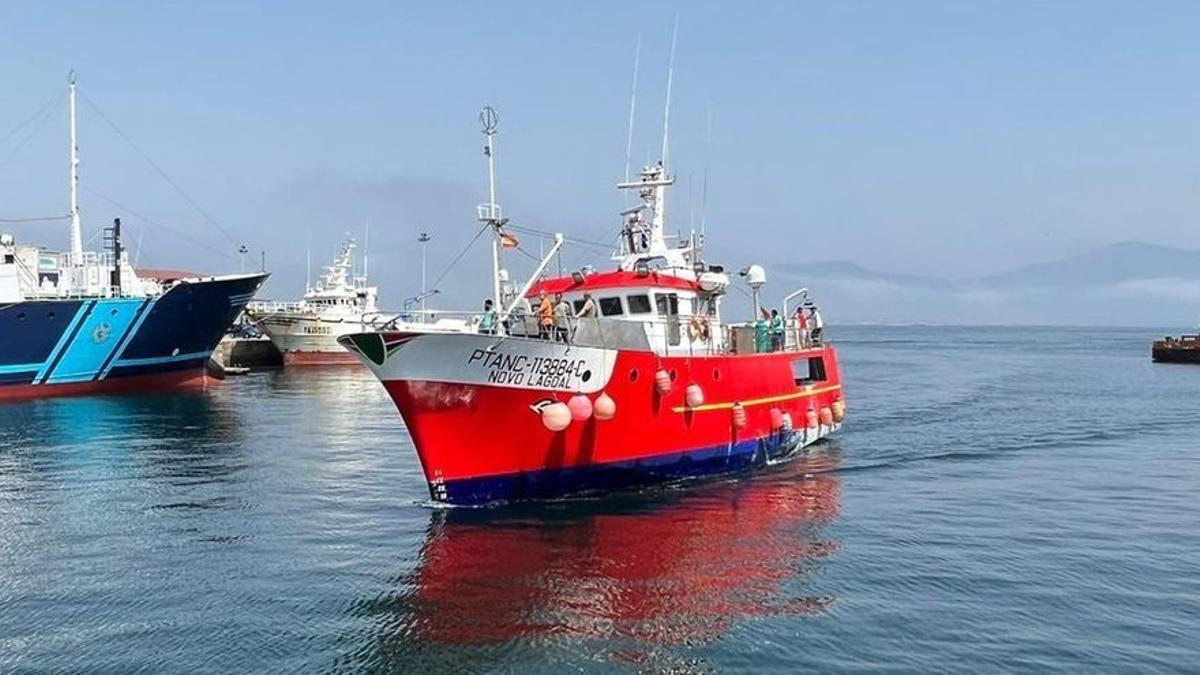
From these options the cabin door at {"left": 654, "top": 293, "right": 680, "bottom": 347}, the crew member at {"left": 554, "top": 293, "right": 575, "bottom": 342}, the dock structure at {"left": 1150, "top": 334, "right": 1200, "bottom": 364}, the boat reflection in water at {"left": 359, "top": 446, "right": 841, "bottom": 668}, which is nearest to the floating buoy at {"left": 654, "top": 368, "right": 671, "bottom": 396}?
the cabin door at {"left": 654, "top": 293, "right": 680, "bottom": 347}

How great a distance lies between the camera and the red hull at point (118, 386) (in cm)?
4169

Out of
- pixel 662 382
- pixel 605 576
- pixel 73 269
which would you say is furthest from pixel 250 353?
pixel 605 576

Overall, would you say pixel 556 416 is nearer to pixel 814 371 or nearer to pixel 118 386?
pixel 814 371

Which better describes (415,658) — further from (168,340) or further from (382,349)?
(168,340)

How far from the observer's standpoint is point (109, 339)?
43.4 meters

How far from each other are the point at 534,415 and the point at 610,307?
528 centimetres

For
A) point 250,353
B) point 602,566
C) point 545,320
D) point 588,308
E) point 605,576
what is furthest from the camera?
point 250,353

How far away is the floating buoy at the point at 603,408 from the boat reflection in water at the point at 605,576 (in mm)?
1878

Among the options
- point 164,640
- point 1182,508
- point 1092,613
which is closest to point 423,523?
point 164,640

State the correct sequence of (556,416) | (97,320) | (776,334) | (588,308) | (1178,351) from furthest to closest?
(1178,351) < (97,320) < (776,334) < (588,308) < (556,416)

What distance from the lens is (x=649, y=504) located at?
18.8 meters

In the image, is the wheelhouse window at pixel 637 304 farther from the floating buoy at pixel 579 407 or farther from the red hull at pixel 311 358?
the red hull at pixel 311 358

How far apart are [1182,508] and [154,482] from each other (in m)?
23.1

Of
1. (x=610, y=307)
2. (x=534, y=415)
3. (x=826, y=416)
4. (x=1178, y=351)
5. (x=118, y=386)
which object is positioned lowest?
(x=826, y=416)
